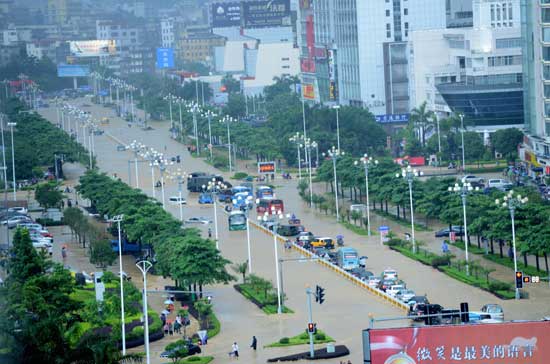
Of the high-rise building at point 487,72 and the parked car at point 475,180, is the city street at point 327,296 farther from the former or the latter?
the high-rise building at point 487,72

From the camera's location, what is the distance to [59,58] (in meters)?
170

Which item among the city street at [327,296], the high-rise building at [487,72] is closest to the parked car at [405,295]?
the city street at [327,296]

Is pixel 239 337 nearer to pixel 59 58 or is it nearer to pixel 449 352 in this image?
pixel 449 352

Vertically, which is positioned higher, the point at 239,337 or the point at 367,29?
the point at 367,29

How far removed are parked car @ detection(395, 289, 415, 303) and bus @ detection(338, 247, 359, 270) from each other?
5913mm

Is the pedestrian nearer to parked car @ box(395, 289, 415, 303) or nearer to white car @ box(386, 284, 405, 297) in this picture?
parked car @ box(395, 289, 415, 303)

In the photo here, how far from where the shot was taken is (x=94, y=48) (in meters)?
177

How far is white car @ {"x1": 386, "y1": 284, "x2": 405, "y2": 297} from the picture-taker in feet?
169

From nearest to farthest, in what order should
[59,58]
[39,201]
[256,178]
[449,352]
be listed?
[449,352], [39,201], [256,178], [59,58]

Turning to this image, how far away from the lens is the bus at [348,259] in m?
57.7

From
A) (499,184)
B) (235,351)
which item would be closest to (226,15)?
(499,184)

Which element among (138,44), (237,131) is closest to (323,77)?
(237,131)

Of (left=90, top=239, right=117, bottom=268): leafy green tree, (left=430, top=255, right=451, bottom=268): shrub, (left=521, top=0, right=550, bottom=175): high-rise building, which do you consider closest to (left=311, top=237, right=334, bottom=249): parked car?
(left=430, top=255, right=451, bottom=268): shrub

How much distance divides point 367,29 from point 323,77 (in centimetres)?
1067
